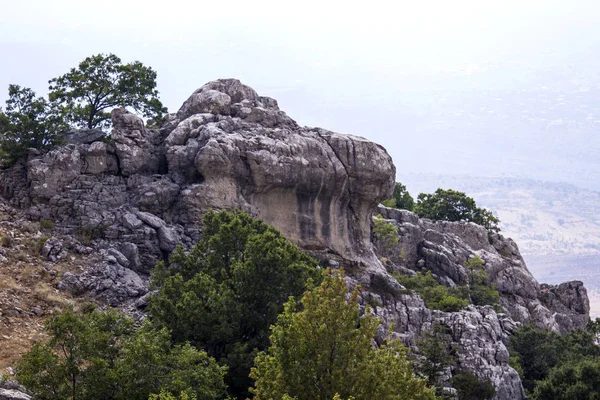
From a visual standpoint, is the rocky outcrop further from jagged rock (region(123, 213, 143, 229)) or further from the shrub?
the shrub

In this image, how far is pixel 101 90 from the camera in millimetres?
64000

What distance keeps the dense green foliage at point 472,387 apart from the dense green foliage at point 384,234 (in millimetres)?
19416

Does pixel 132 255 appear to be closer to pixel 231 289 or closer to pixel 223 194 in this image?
pixel 223 194

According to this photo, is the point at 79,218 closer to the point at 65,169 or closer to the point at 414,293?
the point at 65,169

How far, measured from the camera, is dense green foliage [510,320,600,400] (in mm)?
50844

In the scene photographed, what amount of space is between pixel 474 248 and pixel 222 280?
39611 millimetres

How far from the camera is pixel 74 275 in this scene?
47.6 metres

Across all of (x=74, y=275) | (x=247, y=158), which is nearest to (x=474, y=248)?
(x=247, y=158)

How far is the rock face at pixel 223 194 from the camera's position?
52.3 meters

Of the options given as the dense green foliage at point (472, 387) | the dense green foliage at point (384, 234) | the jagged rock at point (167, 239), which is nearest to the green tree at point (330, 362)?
the dense green foliage at point (472, 387)

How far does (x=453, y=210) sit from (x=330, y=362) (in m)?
59.6

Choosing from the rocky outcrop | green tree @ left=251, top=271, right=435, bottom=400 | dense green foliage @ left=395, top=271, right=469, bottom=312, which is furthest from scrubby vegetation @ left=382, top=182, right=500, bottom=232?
green tree @ left=251, top=271, right=435, bottom=400

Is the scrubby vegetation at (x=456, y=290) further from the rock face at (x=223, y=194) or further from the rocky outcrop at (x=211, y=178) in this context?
the rocky outcrop at (x=211, y=178)

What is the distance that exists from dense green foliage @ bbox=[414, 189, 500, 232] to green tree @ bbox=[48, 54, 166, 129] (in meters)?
34.9
